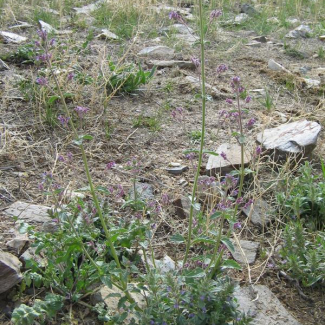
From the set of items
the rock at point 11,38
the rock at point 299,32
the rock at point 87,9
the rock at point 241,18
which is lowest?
the rock at point 241,18

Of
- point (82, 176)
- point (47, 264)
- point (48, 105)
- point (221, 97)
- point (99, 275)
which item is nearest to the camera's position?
point (99, 275)

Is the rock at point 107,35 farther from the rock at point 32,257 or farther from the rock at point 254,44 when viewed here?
the rock at point 32,257

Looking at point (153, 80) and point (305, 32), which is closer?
point (153, 80)

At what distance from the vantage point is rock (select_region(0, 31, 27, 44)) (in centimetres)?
557

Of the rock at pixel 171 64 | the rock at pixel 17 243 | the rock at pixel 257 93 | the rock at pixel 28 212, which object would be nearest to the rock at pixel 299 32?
the rock at pixel 171 64

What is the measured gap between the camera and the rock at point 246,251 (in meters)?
2.83

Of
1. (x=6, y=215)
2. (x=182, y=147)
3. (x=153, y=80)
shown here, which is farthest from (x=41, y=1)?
(x=6, y=215)

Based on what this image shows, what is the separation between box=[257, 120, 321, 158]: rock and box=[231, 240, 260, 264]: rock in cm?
90

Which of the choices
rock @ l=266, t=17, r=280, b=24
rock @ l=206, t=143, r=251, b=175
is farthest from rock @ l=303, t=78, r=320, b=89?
rock @ l=266, t=17, r=280, b=24

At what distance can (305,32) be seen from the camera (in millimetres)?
7508

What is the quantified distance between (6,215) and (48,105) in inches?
51.0

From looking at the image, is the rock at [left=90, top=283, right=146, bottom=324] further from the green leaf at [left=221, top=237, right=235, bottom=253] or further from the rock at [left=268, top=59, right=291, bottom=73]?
the rock at [left=268, top=59, right=291, bottom=73]

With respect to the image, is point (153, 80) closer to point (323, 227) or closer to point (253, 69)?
point (253, 69)

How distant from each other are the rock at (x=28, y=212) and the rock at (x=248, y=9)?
648 centimetres
